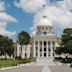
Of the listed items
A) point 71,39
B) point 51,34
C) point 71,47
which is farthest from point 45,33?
point 71,47

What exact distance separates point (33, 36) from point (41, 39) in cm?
430

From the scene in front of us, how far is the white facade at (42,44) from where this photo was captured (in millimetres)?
144500

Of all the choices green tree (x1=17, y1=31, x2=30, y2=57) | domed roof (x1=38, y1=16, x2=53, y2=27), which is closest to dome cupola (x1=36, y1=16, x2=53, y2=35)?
domed roof (x1=38, y1=16, x2=53, y2=27)

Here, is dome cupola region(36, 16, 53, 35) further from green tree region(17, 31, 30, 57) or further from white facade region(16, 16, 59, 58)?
green tree region(17, 31, 30, 57)

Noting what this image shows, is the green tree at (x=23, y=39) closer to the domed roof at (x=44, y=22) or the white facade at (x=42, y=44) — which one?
the white facade at (x=42, y=44)

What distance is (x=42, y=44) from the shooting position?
146 m

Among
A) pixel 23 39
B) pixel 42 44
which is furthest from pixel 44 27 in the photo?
pixel 23 39

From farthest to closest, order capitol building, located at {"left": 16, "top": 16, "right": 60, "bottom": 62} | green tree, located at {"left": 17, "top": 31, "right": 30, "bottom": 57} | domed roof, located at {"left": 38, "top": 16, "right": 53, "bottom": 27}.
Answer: domed roof, located at {"left": 38, "top": 16, "right": 53, "bottom": 27}
capitol building, located at {"left": 16, "top": 16, "right": 60, "bottom": 62}
green tree, located at {"left": 17, "top": 31, "right": 30, "bottom": 57}

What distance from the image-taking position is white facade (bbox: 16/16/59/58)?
5689 inches

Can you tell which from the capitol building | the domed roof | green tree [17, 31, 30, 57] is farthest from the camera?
the domed roof

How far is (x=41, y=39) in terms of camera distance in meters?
145

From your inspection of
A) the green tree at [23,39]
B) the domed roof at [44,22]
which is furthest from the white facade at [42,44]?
the green tree at [23,39]

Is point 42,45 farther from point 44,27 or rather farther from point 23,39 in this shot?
point 23,39

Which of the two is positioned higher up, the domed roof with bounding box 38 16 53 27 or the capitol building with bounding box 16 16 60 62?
the domed roof with bounding box 38 16 53 27
